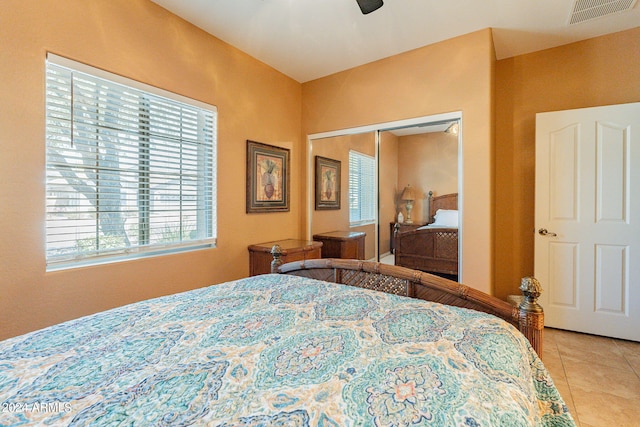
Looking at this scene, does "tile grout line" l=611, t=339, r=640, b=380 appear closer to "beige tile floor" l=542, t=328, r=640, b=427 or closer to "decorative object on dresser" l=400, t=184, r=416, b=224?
"beige tile floor" l=542, t=328, r=640, b=427

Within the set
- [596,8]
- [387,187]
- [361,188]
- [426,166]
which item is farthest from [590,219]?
[361,188]

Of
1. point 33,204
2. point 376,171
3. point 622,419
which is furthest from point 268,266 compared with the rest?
point 622,419

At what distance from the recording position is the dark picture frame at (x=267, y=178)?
3.01 meters

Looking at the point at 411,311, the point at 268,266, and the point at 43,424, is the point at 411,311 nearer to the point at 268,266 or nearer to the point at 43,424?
the point at 43,424

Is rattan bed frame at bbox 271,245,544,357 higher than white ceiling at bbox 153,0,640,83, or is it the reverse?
white ceiling at bbox 153,0,640,83

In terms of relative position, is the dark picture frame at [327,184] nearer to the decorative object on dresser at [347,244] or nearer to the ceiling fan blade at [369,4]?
the decorative object on dresser at [347,244]

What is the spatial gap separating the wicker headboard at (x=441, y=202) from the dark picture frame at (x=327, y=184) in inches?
43.8

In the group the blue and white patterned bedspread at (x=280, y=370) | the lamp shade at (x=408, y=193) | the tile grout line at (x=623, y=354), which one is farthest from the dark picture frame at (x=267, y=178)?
the tile grout line at (x=623, y=354)

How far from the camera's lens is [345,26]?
2512 mm

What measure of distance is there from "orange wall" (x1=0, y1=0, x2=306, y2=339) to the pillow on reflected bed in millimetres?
1817

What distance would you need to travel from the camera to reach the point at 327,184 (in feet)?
12.0

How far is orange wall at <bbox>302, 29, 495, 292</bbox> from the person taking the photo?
2.55 meters

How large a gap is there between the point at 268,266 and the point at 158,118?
1.61 metres

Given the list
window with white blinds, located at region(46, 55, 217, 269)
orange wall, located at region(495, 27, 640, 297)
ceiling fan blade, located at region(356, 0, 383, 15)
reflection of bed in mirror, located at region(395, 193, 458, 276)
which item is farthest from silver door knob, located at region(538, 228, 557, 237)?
window with white blinds, located at region(46, 55, 217, 269)
